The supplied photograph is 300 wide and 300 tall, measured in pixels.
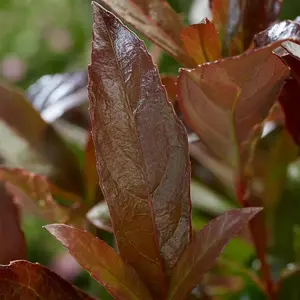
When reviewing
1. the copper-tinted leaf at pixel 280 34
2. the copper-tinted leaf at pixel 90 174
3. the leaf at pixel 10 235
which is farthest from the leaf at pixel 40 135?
the copper-tinted leaf at pixel 280 34

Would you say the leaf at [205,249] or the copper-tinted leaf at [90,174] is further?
the copper-tinted leaf at [90,174]

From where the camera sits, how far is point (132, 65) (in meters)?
0.30

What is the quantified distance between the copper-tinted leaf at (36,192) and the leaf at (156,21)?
0.14 m

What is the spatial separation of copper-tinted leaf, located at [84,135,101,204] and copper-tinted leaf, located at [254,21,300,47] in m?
0.17

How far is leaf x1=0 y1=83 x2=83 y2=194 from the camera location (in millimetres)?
502

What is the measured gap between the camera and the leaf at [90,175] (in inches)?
17.9

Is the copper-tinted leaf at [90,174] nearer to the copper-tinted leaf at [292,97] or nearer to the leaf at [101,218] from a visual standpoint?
the leaf at [101,218]

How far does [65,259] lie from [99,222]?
42cm

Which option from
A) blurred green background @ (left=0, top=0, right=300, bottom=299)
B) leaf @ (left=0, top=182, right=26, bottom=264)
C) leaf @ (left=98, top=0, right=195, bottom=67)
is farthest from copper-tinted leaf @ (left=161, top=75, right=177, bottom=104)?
blurred green background @ (left=0, top=0, right=300, bottom=299)

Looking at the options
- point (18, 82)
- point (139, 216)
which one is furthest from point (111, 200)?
point (18, 82)

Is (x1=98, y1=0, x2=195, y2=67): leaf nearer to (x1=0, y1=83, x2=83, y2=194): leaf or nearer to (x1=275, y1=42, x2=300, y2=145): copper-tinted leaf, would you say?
(x1=275, y1=42, x2=300, y2=145): copper-tinted leaf

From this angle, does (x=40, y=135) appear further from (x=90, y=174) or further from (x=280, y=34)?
(x=280, y=34)

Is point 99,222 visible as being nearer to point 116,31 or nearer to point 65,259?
point 116,31

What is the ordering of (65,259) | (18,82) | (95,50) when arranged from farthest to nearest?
1. (18,82)
2. (65,259)
3. (95,50)
